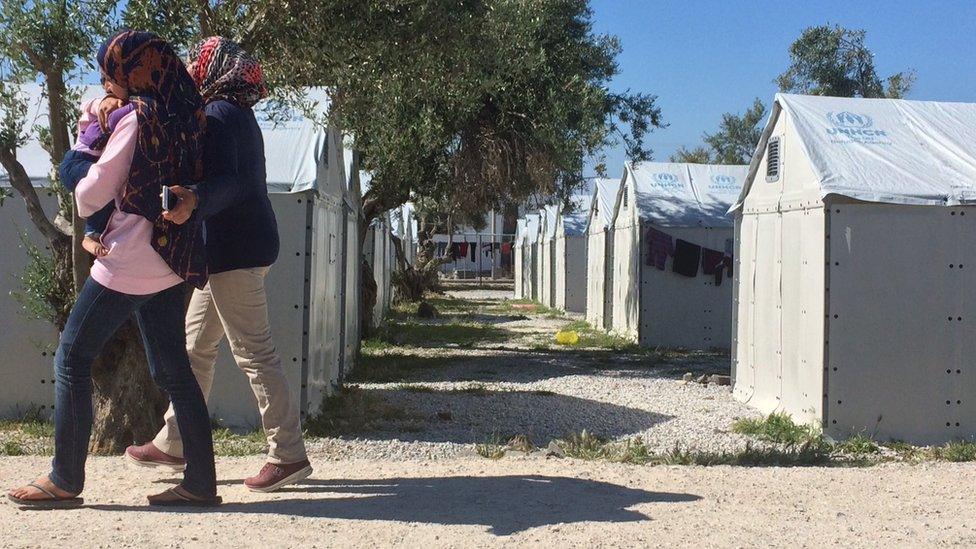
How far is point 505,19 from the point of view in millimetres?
11086

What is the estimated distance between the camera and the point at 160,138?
409 centimetres

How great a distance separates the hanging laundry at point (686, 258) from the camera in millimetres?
14727

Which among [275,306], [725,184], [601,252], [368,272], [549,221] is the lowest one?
[275,306]

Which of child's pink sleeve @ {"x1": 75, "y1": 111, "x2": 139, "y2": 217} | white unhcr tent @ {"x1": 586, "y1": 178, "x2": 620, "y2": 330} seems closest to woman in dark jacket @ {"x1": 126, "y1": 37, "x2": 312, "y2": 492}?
child's pink sleeve @ {"x1": 75, "y1": 111, "x2": 139, "y2": 217}

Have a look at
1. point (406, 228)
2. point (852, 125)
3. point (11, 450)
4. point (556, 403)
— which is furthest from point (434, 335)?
point (406, 228)

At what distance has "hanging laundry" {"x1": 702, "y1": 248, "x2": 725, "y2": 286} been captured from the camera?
1467 centimetres

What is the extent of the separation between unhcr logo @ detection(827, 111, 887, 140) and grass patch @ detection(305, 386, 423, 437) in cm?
419

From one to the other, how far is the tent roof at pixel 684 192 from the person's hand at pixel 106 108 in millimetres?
11503

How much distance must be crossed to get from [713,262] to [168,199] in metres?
11.7

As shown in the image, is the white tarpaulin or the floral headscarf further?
the white tarpaulin

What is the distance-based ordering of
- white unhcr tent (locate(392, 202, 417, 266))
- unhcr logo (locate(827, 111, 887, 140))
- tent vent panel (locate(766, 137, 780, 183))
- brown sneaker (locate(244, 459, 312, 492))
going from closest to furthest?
brown sneaker (locate(244, 459, 312, 492)) → unhcr logo (locate(827, 111, 887, 140)) → tent vent panel (locate(766, 137, 780, 183)) → white unhcr tent (locate(392, 202, 417, 266))

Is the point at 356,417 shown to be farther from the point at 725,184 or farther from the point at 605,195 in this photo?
the point at 605,195

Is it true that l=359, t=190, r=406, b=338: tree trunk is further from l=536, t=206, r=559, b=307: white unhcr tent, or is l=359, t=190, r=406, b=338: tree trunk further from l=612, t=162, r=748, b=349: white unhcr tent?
l=536, t=206, r=559, b=307: white unhcr tent

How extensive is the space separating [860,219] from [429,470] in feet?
12.8
